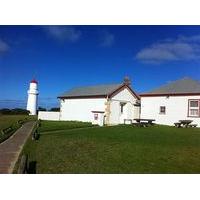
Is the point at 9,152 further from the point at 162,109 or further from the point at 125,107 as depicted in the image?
the point at 125,107

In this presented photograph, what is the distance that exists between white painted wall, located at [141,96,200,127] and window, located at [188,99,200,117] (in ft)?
0.74

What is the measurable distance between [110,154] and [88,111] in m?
17.1

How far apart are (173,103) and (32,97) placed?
46.4ft

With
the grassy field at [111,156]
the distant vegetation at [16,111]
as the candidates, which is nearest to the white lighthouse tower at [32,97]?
the distant vegetation at [16,111]

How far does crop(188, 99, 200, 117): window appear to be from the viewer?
24.6 metres

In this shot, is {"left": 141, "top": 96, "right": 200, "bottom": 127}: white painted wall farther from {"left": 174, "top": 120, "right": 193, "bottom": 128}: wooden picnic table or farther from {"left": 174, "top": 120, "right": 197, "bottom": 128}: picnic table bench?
{"left": 174, "top": 120, "right": 193, "bottom": 128}: wooden picnic table

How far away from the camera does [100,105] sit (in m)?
27.8

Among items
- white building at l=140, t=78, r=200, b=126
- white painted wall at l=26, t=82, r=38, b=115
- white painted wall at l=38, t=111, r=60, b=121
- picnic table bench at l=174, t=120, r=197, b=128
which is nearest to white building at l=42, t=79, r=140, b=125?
white painted wall at l=38, t=111, r=60, b=121

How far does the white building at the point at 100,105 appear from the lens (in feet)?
89.8

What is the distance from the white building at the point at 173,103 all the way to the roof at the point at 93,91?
2430mm

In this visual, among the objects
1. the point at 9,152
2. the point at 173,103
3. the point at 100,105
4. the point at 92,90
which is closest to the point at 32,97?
the point at 92,90
